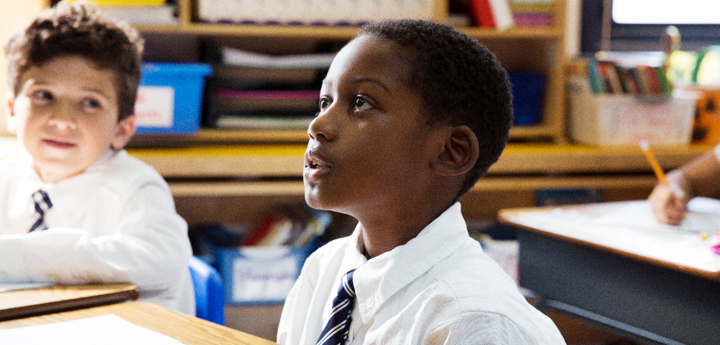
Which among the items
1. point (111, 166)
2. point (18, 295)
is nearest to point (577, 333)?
point (111, 166)

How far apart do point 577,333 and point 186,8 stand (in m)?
1.91

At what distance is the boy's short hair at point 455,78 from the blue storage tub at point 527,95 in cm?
185

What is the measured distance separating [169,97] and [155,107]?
6cm

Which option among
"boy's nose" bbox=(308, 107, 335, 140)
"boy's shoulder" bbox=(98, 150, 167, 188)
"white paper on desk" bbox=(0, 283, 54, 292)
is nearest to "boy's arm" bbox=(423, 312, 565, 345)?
"boy's nose" bbox=(308, 107, 335, 140)

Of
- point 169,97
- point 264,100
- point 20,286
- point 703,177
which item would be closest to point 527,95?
point 703,177

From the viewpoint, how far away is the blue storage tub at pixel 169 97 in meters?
2.24

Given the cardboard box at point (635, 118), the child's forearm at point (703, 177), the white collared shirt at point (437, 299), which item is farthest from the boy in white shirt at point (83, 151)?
the cardboard box at point (635, 118)

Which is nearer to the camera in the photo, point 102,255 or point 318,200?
point 318,200

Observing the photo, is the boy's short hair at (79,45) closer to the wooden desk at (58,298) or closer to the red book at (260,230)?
the wooden desk at (58,298)

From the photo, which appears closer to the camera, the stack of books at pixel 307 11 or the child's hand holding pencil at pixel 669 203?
the child's hand holding pencil at pixel 669 203

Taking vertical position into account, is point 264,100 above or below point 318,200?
below

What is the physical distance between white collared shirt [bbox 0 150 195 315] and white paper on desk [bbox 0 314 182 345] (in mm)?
195

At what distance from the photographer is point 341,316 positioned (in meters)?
0.80

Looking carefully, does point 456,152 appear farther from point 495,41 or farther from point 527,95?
point 495,41
